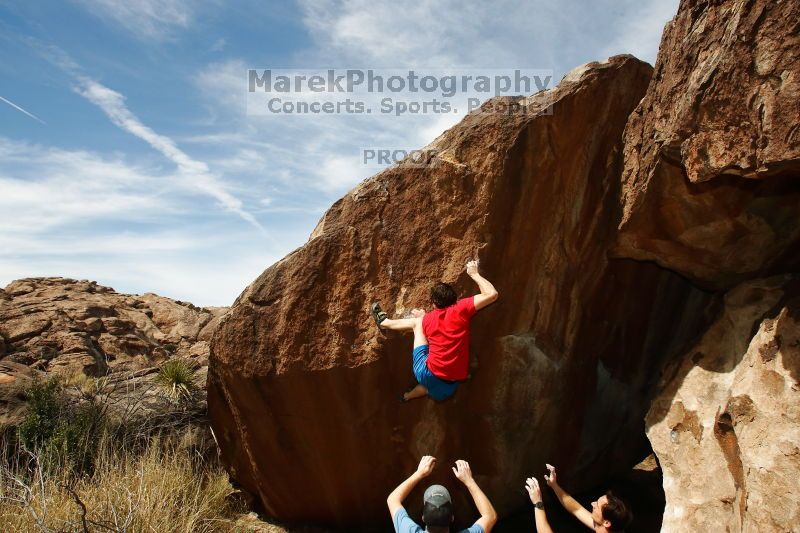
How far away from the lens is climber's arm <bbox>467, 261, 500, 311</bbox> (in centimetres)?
508

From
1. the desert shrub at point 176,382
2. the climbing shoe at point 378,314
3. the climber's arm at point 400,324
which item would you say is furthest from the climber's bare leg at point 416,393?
the desert shrub at point 176,382

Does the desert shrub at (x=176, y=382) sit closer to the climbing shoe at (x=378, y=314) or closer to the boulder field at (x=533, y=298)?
the boulder field at (x=533, y=298)

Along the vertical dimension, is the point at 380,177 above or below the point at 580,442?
above

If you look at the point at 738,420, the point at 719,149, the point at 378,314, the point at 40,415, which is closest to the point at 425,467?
the point at 378,314

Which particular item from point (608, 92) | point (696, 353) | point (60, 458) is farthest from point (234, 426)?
point (608, 92)

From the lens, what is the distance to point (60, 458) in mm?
7188

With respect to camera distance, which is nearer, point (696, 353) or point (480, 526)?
point (480, 526)

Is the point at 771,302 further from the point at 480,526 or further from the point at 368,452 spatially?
the point at 368,452

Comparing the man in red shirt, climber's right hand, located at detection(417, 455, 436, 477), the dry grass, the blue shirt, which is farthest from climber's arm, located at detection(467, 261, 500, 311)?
the dry grass

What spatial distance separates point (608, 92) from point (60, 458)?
7.86m

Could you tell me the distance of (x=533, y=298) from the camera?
5.81 m

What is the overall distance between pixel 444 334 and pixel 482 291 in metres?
0.53

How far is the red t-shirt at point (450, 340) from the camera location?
5.07m

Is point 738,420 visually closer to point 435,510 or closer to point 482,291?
point 482,291
